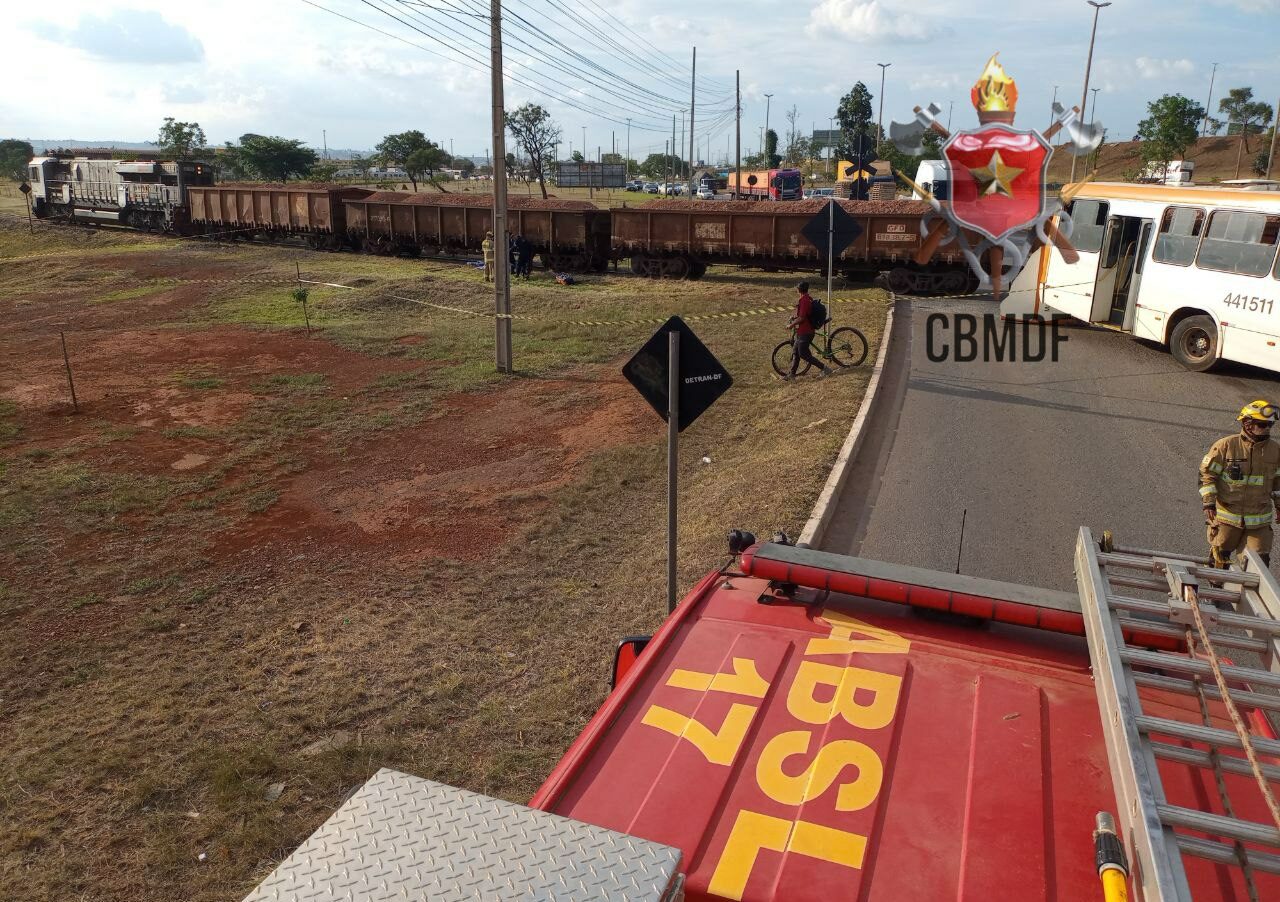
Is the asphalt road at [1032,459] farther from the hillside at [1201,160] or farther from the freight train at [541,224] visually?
the hillside at [1201,160]

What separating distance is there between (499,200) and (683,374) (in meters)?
10.8

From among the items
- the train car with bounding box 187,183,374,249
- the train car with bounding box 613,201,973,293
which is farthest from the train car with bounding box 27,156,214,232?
the train car with bounding box 613,201,973,293

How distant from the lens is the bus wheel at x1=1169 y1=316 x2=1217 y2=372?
14242mm

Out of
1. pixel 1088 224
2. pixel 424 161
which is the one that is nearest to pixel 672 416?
pixel 1088 224

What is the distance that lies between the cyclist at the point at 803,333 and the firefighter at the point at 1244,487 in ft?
24.2

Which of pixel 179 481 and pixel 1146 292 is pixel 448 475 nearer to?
pixel 179 481

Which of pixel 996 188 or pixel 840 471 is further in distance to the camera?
pixel 996 188

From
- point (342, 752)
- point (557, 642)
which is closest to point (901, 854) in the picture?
point (342, 752)

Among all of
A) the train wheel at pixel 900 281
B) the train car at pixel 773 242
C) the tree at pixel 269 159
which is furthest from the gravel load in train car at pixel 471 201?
the tree at pixel 269 159

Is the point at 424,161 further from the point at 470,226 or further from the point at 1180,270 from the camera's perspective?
the point at 1180,270

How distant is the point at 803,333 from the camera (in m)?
14.0

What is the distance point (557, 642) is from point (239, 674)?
95.7 inches

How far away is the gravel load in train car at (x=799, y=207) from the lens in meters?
23.5

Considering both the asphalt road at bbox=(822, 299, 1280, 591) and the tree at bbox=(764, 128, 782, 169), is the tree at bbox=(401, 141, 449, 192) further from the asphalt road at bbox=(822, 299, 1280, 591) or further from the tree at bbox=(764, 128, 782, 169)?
the asphalt road at bbox=(822, 299, 1280, 591)
